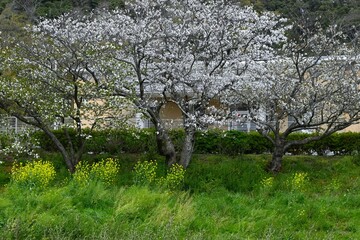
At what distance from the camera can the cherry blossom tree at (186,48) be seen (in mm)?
11820

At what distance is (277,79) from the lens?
12727mm

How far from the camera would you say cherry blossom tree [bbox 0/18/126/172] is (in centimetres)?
1173

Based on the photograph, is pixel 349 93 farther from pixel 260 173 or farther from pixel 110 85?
pixel 110 85

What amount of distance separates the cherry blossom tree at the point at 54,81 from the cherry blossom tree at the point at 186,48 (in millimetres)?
546

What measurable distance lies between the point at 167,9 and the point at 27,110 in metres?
3.83

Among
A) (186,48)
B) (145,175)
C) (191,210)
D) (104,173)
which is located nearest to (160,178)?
(145,175)

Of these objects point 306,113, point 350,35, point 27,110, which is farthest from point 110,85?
point 350,35

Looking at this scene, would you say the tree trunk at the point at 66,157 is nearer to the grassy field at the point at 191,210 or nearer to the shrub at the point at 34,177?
the grassy field at the point at 191,210

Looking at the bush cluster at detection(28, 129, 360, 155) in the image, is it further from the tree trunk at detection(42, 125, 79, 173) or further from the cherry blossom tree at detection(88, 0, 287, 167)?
the cherry blossom tree at detection(88, 0, 287, 167)

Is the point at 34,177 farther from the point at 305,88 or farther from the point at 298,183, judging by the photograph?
the point at 305,88

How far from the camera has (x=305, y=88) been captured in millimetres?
12742

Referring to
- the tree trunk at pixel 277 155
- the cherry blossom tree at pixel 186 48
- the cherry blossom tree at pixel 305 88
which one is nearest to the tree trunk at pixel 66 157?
the cherry blossom tree at pixel 186 48

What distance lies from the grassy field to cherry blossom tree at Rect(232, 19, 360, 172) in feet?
4.50

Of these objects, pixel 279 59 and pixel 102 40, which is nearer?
pixel 102 40
